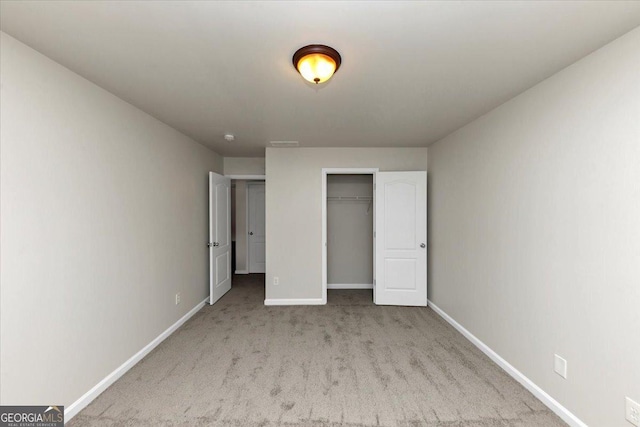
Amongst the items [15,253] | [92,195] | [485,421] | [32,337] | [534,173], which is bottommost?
[485,421]

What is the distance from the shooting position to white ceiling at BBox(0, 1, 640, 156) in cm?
130

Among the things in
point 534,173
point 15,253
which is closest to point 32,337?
point 15,253

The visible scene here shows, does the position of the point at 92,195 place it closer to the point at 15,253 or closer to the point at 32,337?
the point at 15,253

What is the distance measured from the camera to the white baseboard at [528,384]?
179cm

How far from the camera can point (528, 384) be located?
6.93ft

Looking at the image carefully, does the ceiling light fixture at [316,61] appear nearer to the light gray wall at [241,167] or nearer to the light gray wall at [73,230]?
the light gray wall at [73,230]

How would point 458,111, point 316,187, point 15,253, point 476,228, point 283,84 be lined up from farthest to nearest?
1. point 316,187
2. point 476,228
3. point 458,111
4. point 283,84
5. point 15,253

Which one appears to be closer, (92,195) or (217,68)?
(217,68)

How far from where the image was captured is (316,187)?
4.07 m

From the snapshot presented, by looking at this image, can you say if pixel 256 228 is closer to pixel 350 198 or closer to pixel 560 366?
pixel 350 198

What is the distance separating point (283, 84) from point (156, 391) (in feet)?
8.28

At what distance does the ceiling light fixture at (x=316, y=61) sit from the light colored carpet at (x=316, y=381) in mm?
2213

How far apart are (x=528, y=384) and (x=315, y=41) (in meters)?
2.85

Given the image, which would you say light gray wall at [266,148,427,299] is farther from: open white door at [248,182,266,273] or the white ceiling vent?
open white door at [248,182,266,273]
